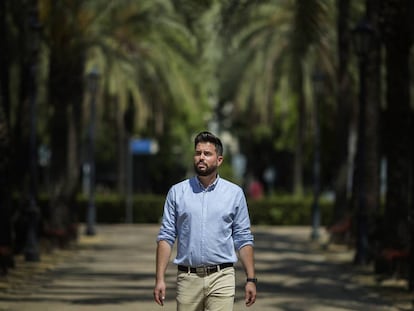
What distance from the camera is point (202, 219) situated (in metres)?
7.76

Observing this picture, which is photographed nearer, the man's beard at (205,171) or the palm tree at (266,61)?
the man's beard at (205,171)

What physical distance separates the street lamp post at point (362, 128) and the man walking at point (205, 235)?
15961mm

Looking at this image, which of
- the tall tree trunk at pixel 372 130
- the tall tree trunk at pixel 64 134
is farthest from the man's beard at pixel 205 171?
the tall tree trunk at pixel 64 134

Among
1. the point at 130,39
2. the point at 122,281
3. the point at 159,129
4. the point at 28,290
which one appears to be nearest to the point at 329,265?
the point at 122,281

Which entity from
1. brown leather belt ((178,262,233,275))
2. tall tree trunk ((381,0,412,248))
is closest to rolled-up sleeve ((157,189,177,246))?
brown leather belt ((178,262,233,275))

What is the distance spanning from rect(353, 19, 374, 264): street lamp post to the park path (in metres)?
0.55

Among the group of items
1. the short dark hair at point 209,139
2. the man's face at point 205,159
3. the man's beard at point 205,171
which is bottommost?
the man's beard at point 205,171

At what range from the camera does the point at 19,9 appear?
26562mm

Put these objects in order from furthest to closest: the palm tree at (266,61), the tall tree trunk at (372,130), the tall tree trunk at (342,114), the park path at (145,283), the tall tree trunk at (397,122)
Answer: the palm tree at (266,61) → the tall tree trunk at (342,114) → the tall tree trunk at (372,130) → the tall tree trunk at (397,122) → the park path at (145,283)

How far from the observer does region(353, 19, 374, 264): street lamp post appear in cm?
2341

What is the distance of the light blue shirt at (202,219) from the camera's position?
7770mm

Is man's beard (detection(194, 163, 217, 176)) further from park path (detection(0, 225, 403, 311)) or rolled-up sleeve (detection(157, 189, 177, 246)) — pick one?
park path (detection(0, 225, 403, 311))

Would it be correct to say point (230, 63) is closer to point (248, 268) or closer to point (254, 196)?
point (254, 196)

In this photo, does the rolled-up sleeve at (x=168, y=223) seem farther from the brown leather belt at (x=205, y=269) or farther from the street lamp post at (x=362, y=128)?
the street lamp post at (x=362, y=128)
